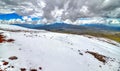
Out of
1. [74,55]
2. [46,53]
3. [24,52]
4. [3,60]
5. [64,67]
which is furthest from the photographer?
[74,55]

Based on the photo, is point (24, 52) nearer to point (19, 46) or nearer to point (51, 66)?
point (19, 46)

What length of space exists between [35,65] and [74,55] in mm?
10846

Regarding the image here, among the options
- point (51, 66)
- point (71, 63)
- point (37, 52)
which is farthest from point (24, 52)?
point (71, 63)

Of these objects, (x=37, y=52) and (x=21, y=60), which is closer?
(x=21, y=60)

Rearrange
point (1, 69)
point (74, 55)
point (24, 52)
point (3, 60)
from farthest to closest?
point (74, 55) → point (24, 52) → point (3, 60) → point (1, 69)

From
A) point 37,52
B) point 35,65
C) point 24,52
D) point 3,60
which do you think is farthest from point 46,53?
point 3,60

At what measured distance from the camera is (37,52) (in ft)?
92.1

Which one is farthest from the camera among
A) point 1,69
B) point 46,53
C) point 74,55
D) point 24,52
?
point 74,55

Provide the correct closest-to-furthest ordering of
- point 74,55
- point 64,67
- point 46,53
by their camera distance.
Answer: point 64,67 < point 46,53 < point 74,55

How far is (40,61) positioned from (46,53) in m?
4.50

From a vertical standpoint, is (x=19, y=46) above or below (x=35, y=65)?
above

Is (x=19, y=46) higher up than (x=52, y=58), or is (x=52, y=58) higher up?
(x=19, y=46)

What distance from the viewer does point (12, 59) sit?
23.1 meters

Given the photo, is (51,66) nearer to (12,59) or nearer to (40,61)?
(40,61)
